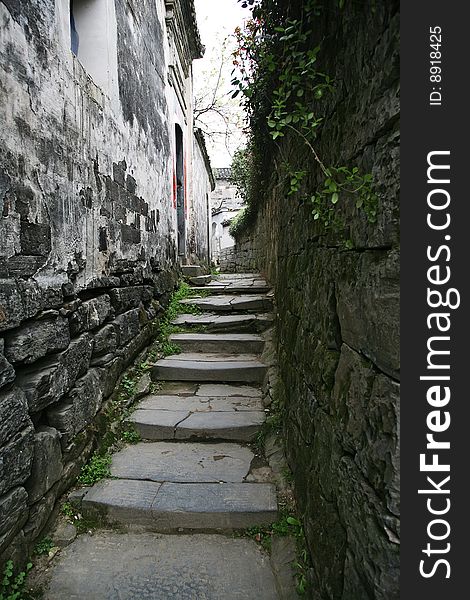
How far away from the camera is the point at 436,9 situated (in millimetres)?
756

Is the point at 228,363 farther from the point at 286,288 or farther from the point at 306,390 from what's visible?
the point at 306,390

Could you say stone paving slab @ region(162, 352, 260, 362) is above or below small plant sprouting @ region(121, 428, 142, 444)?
above

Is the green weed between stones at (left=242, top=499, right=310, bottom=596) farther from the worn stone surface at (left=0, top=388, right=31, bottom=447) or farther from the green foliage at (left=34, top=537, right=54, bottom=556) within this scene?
the worn stone surface at (left=0, top=388, right=31, bottom=447)

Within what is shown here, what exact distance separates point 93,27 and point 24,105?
1.51 metres

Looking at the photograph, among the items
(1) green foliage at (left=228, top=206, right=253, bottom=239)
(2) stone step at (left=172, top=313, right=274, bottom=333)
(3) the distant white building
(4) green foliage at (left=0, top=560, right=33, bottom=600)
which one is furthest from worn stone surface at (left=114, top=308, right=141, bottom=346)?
(3) the distant white building

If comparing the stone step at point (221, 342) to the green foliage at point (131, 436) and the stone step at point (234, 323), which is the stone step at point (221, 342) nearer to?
the stone step at point (234, 323)

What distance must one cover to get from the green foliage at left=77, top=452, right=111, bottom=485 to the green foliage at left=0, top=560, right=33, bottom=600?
649 mm

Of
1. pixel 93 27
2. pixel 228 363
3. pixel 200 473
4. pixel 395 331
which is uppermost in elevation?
pixel 93 27

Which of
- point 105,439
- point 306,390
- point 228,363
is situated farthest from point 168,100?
point 306,390

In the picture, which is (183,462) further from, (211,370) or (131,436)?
(211,370)

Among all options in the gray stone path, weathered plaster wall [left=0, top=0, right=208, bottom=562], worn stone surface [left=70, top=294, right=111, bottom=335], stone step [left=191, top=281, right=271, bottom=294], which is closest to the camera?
weathered plaster wall [left=0, top=0, right=208, bottom=562]

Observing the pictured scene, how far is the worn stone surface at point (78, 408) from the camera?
2074mm

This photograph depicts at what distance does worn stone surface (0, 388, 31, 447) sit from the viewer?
155cm

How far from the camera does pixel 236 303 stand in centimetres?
471
